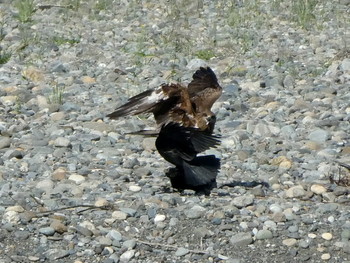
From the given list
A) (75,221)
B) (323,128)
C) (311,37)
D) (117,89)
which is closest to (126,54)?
(117,89)

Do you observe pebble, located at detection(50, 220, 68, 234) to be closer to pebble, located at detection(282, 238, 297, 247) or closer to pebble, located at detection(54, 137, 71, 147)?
pebble, located at detection(282, 238, 297, 247)

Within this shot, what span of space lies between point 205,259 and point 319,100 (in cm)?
352

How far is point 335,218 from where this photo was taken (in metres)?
6.39

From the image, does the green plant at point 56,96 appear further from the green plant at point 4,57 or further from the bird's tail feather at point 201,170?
the bird's tail feather at point 201,170

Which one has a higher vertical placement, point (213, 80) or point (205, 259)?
point (213, 80)

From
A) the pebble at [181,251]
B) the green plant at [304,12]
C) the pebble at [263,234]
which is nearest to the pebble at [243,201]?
the pebble at [263,234]

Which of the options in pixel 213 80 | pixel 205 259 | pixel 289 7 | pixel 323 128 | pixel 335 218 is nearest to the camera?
pixel 205 259

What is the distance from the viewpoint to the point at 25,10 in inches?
470

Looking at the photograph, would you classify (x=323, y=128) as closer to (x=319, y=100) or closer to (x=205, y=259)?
(x=319, y=100)

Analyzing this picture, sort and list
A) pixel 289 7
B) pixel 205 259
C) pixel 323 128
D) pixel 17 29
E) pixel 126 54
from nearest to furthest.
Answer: pixel 205 259 < pixel 323 128 < pixel 126 54 < pixel 17 29 < pixel 289 7

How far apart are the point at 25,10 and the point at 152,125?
4074 mm

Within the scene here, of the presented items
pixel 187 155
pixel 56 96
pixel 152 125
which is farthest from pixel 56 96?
pixel 187 155

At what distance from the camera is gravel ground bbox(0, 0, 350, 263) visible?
6.09 m

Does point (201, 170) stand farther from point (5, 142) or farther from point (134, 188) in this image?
point (5, 142)
